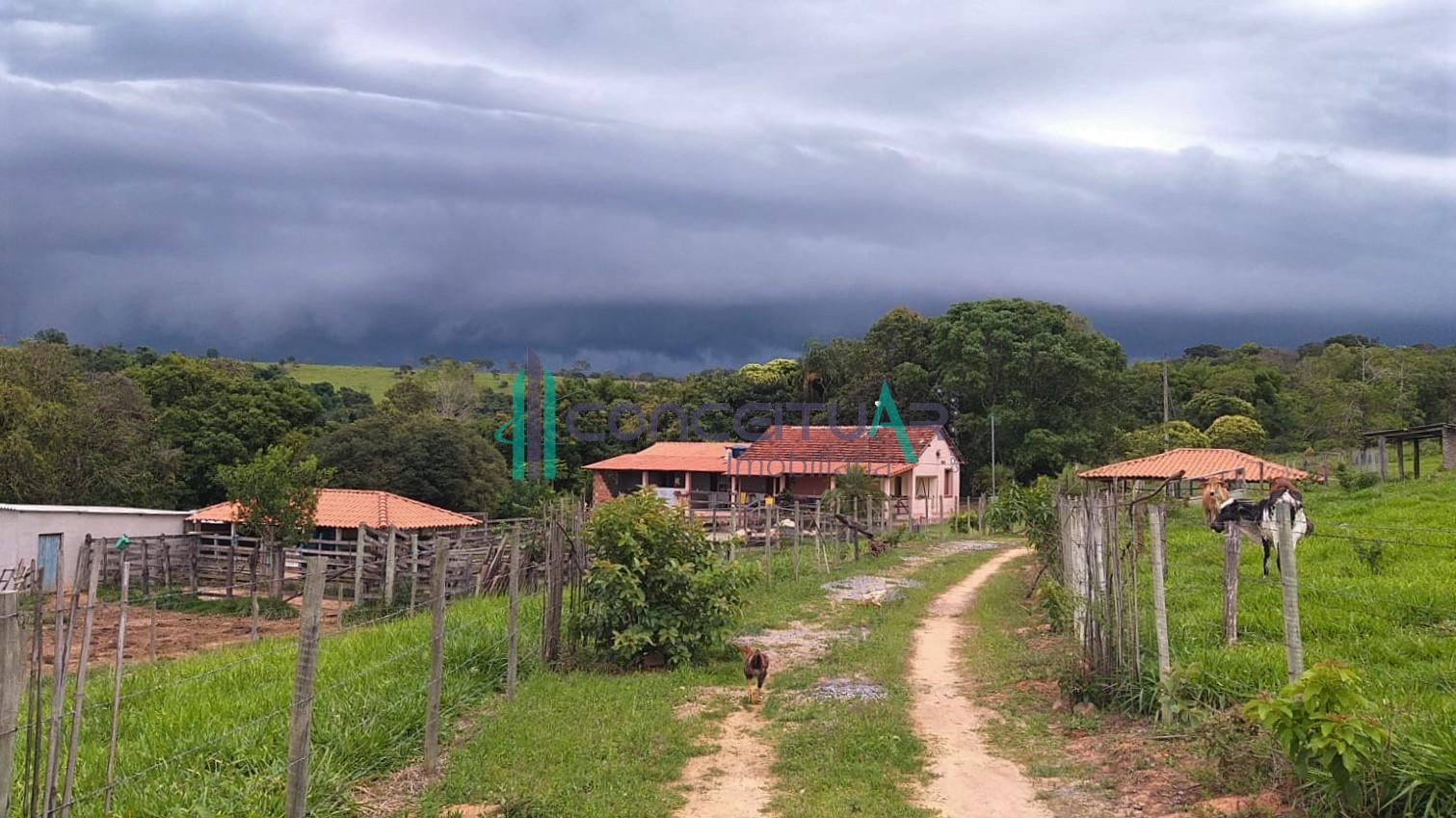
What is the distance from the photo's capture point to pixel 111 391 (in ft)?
136

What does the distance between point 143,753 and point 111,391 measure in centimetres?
4133

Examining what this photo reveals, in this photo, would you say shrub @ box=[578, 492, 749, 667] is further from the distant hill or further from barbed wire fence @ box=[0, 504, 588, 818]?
the distant hill

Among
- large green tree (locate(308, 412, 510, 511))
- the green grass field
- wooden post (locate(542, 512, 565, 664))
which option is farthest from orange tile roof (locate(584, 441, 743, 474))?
wooden post (locate(542, 512, 565, 664))

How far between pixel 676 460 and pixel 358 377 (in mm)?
67230

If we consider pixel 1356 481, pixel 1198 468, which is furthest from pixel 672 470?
pixel 1356 481

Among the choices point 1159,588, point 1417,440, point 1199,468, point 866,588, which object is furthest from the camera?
point 1417,440

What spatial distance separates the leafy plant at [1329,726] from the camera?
5027mm

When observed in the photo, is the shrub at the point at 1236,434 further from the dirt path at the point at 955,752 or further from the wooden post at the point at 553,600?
the wooden post at the point at 553,600

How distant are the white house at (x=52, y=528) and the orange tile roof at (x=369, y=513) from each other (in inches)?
80.4

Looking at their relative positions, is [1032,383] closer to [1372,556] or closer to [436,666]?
[1372,556]

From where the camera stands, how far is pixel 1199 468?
27.4 metres

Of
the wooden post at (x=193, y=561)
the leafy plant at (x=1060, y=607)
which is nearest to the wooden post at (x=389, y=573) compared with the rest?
the wooden post at (x=193, y=561)

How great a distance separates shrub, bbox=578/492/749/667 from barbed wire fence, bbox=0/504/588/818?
41 cm

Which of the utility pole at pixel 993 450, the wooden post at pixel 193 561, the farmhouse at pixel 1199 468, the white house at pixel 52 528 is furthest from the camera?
the utility pole at pixel 993 450
